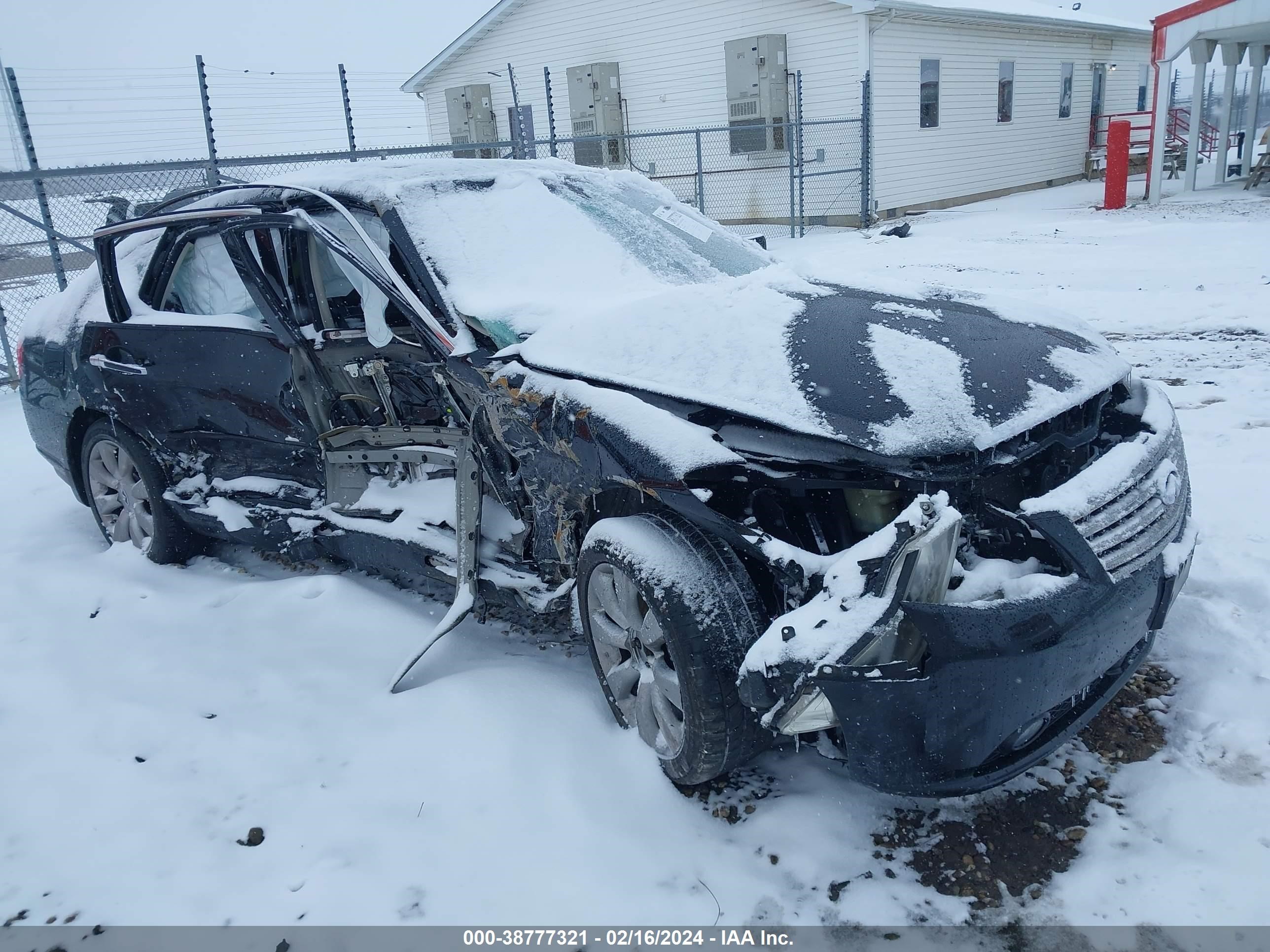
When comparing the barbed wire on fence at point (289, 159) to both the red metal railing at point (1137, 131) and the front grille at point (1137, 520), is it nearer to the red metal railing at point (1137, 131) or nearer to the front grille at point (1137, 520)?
the front grille at point (1137, 520)

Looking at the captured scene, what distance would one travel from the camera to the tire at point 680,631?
7.32 feet

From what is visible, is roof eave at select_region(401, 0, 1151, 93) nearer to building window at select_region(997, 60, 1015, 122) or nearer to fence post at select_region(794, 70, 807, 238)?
building window at select_region(997, 60, 1015, 122)

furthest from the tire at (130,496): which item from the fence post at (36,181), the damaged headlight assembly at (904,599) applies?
the fence post at (36,181)

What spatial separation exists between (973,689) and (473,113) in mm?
20813

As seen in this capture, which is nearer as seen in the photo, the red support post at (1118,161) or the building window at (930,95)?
the red support post at (1118,161)

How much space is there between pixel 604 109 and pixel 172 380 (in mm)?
15857

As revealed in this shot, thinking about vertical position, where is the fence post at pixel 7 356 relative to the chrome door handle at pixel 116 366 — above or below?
below

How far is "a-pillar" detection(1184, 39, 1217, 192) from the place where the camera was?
55.2ft

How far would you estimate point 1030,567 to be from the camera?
2180 mm

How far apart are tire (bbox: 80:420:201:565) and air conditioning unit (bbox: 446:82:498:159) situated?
1702 cm

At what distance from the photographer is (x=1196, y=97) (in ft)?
54.3

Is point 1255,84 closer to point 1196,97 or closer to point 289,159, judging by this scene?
point 1196,97

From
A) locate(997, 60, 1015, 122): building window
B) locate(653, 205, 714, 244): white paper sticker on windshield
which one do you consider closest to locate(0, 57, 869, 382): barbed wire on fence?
locate(653, 205, 714, 244): white paper sticker on windshield

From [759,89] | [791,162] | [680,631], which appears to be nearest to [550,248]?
[680,631]
